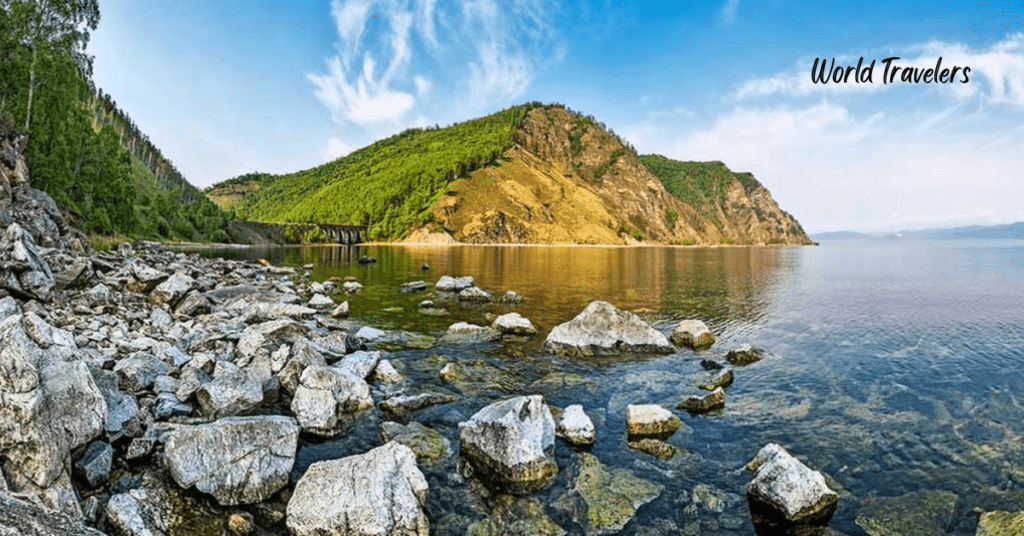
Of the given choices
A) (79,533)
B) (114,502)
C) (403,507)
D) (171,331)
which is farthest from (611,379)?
(171,331)

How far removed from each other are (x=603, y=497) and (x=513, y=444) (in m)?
2.51

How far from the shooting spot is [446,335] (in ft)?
98.3

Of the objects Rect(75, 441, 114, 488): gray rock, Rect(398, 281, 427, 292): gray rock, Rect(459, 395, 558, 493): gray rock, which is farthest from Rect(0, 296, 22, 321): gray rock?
Rect(398, 281, 427, 292): gray rock

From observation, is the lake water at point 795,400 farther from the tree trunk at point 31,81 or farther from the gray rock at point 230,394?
the tree trunk at point 31,81

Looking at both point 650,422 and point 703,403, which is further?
point 703,403

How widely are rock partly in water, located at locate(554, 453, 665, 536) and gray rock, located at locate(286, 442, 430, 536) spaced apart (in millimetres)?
3507

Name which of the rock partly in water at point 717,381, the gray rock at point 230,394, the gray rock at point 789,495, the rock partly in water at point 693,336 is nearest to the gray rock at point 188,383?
the gray rock at point 230,394

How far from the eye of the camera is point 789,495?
11.4 meters

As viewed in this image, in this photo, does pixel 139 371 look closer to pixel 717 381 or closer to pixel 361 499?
pixel 361 499

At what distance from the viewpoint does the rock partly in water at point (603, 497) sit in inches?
Result: 447

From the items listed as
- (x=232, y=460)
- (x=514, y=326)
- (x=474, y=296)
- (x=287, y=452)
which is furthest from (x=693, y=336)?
(x=232, y=460)

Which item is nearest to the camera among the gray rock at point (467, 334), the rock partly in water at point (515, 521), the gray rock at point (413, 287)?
the rock partly in water at point (515, 521)

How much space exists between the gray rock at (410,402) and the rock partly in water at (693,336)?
15.8 m

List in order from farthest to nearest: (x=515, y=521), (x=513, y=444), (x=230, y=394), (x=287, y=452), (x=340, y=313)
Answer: (x=340, y=313) < (x=230, y=394) < (x=513, y=444) < (x=287, y=452) < (x=515, y=521)
